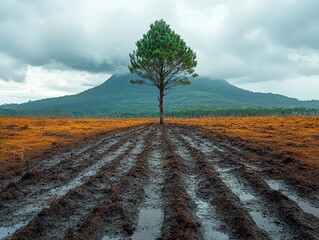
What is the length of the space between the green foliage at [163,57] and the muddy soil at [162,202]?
3565 cm

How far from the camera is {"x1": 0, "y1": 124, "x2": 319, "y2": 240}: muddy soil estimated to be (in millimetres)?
7859

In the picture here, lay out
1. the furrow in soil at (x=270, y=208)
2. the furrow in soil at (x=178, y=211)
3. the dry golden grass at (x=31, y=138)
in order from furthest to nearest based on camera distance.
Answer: the dry golden grass at (x=31, y=138) → the furrow in soil at (x=270, y=208) → the furrow in soil at (x=178, y=211)

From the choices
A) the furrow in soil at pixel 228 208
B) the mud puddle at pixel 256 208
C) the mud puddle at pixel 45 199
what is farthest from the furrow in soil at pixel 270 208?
the mud puddle at pixel 45 199

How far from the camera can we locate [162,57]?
49000 millimetres

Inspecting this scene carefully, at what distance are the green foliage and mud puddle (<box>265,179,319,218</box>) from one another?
37634 millimetres


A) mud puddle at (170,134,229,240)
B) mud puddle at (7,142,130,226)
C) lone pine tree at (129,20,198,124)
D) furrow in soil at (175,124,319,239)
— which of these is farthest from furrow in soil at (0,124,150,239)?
lone pine tree at (129,20,198,124)

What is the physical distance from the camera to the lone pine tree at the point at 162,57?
165 feet

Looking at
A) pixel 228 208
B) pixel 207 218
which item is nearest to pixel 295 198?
pixel 228 208

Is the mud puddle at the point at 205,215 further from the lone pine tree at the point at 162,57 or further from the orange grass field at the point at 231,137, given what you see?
the lone pine tree at the point at 162,57

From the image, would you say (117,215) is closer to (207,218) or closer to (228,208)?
(207,218)

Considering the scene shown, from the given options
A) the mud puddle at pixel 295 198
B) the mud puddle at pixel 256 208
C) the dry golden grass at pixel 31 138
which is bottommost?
the mud puddle at pixel 295 198

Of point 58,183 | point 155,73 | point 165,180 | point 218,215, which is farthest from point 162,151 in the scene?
point 155,73

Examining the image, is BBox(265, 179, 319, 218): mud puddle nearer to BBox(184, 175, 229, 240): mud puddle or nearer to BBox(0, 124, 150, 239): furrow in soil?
BBox(184, 175, 229, 240): mud puddle

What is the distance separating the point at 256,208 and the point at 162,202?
119 inches
